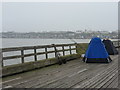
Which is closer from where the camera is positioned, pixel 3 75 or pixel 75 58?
pixel 3 75

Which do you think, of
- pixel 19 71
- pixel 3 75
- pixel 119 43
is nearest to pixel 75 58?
pixel 19 71

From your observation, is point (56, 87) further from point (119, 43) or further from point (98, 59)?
point (119, 43)

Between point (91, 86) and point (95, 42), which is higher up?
point (95, 42)

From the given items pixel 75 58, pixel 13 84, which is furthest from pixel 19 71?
pixel 75 58

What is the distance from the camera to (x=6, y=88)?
4844mm

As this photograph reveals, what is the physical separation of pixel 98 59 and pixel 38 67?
362cm

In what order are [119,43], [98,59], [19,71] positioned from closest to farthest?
1. [19,71]
2. [98,59]
3. [119,43]

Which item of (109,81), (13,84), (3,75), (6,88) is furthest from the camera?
(3,75)

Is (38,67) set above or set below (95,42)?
below

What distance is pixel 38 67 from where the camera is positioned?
802 centimetres

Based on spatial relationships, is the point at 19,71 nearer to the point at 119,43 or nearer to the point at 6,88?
the point at 6,88

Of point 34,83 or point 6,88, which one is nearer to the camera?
point 6,88

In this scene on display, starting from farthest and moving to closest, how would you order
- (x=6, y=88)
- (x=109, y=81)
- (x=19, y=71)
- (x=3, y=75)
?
(x=19, y=71) < (x=3, y=75) < (x=109, y=81) < (x=6, y=88)

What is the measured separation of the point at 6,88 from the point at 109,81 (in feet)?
10.4
